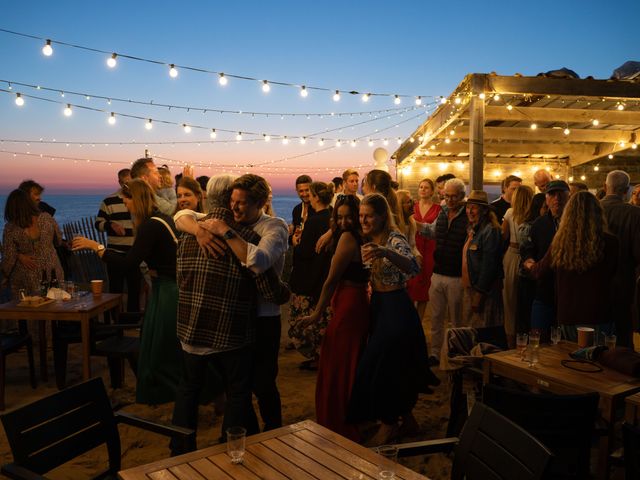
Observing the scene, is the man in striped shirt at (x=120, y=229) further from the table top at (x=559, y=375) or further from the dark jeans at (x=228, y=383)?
the table top at (x=559, y=375)

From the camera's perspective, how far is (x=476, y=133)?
6.81 metres

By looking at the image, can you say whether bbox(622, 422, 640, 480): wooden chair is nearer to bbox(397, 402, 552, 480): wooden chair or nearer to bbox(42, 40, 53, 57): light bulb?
bbox(397, 402, 552, 480): wooden chair

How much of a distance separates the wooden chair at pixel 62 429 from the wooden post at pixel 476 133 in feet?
17.9

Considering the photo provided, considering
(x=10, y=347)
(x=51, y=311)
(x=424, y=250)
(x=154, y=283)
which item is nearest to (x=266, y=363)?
(x=154, y=283)

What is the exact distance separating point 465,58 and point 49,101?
1266 inches

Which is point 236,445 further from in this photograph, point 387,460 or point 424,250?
point 424,250

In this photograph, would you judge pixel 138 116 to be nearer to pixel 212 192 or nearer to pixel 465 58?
pixel 212 192

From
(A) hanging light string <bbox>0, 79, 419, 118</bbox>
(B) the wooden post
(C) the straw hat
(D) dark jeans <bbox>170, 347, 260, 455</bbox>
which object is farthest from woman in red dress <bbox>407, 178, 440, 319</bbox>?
(A) hanging light string <bbox>0, 79, 419, 118</bbox>

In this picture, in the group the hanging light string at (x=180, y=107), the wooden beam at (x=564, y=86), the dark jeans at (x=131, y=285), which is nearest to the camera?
the dark jeans at (x=131, y=285)

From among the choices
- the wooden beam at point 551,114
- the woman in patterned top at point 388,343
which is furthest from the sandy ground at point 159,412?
the wooden beam at point 551,114

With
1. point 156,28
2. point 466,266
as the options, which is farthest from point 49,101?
point 466,266

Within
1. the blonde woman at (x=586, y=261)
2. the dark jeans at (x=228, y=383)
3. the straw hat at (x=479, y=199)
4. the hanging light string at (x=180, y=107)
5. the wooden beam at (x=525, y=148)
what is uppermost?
the hanging light string at (x=180, y=107)

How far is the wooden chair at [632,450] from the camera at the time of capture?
1690mm

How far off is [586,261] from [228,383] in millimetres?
2361
